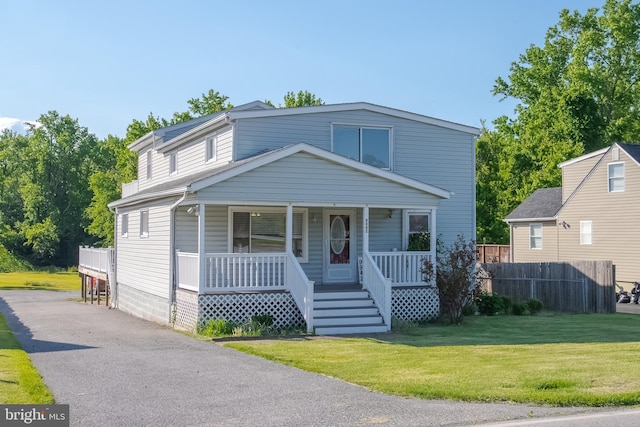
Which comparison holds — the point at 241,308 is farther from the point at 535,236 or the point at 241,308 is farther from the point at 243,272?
the point at 535,236

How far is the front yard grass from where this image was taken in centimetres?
1045

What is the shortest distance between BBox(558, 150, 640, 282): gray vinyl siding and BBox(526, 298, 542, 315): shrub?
975 cm

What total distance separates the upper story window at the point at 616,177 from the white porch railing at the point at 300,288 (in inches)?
779

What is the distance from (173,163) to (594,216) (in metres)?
19.6

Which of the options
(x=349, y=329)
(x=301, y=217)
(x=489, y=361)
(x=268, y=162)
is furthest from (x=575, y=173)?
(x=489, y=361)

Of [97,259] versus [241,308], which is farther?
[97,259]

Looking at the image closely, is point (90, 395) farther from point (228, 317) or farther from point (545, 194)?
point (545, 194)

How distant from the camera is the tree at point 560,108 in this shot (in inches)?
1891

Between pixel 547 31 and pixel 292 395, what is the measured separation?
5394cm

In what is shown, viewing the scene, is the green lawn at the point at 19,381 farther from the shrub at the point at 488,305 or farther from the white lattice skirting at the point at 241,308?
the shrub at the point at 488,305

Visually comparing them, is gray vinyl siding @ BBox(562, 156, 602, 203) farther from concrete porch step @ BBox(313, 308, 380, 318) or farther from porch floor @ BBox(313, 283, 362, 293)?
concrete porch step @ BBox(313, 308, 380, 318)

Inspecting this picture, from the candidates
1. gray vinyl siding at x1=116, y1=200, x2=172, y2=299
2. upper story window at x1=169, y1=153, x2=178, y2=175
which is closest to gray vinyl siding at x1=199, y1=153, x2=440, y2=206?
gray vinyl siding at x1=116, y1=200, x2=172, y2=299

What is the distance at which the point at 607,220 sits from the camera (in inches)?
1336

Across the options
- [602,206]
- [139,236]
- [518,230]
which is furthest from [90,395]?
[518,230]
